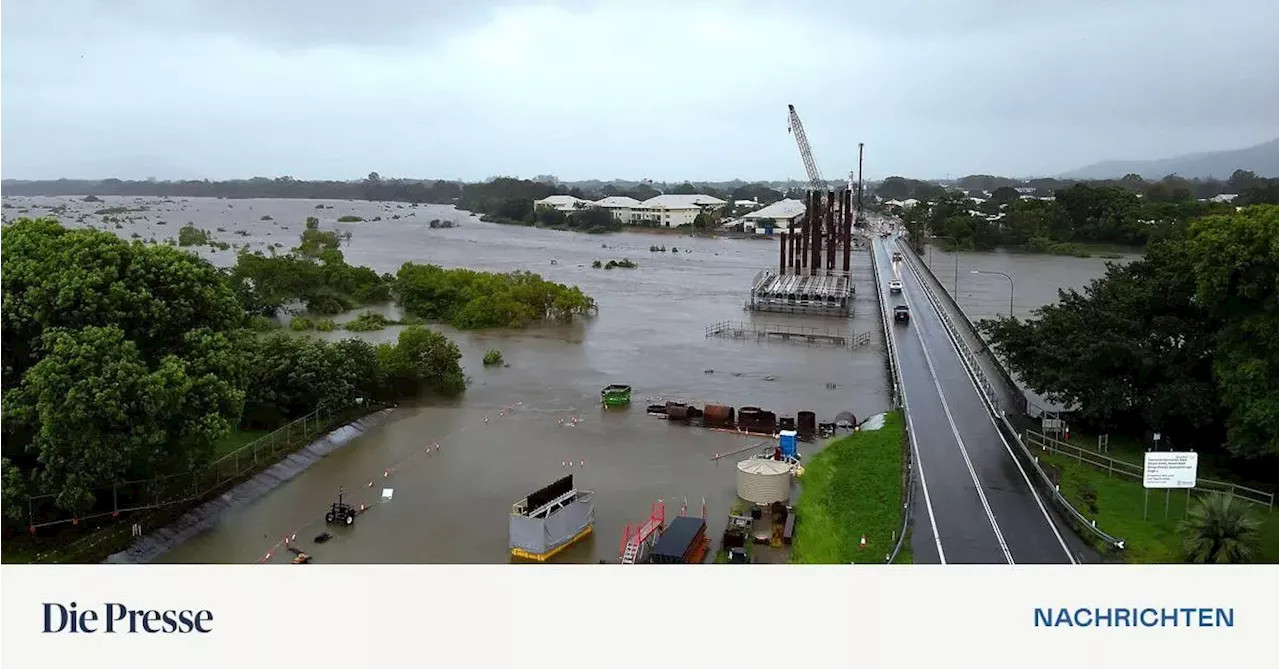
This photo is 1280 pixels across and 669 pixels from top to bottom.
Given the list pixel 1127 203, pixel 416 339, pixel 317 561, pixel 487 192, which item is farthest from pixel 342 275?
pixel 487 192

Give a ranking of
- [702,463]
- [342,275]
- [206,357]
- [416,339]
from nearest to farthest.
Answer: [206,357] → [702,463] → [416,339] → [342,275]

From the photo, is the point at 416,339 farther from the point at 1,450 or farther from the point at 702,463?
the point at 1,450

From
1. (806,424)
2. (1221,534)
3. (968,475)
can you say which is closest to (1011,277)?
(806,424)

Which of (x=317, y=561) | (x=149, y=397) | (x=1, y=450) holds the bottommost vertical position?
(x=317, y=561)

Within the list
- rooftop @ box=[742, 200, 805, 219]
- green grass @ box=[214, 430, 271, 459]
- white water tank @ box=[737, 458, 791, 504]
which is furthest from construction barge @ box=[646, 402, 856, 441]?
rooftop @ box=[742, 200, 805, 219]

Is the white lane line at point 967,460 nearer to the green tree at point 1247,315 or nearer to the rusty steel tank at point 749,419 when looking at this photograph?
the green tree at point 1247,315

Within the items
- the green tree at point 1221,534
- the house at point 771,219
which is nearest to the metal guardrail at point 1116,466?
the green tree at point 1221,534
